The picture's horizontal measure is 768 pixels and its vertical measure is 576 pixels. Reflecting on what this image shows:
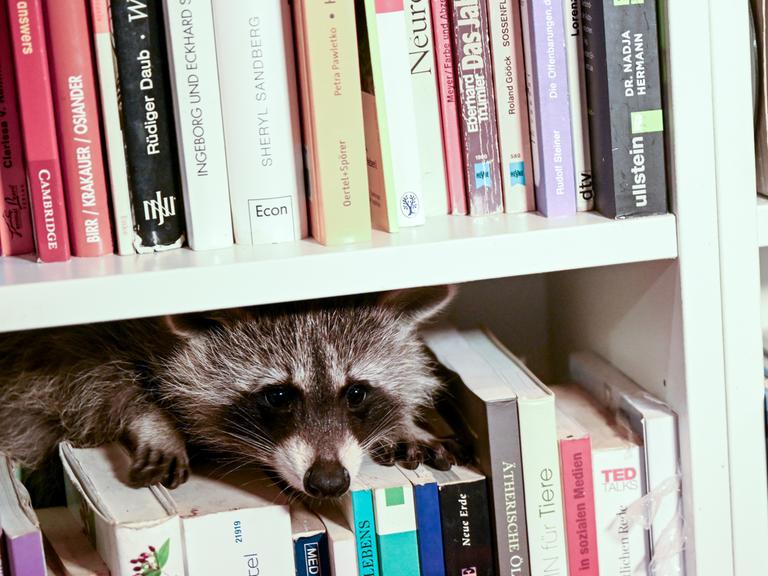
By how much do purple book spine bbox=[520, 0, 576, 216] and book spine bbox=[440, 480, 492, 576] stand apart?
289 mm

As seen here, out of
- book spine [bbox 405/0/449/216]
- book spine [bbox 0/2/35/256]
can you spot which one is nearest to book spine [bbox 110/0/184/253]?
book spine [bbox 0/2/35/256]

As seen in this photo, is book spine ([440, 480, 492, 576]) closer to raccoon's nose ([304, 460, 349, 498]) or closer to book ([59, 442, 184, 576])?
raccoon's nose ([304, 460, 349, 498])

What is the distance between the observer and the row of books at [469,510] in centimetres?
107

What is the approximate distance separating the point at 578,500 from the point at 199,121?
0.53 m

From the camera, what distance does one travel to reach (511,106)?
1.08 meters

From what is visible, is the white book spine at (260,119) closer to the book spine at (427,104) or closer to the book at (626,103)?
the book spine at (427,104)

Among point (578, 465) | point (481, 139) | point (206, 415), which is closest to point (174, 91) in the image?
point (481, 139)

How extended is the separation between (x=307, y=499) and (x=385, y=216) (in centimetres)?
33

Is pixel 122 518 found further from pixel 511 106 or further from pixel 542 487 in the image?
pixel 511 106

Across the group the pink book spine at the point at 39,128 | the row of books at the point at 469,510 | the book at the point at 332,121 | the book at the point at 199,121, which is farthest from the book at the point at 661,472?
the pink book spine at the point at 39,128

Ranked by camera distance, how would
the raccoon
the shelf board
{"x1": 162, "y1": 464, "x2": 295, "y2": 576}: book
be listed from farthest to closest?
the raccoon < {"x1": 162, "y1": 464, "x2": 295, "y2": 576}: book < the shelf board

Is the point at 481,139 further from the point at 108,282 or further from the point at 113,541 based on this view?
the point at 113,541

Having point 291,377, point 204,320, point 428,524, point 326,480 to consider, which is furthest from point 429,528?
point 204,320

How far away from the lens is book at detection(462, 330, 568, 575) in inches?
43.2
